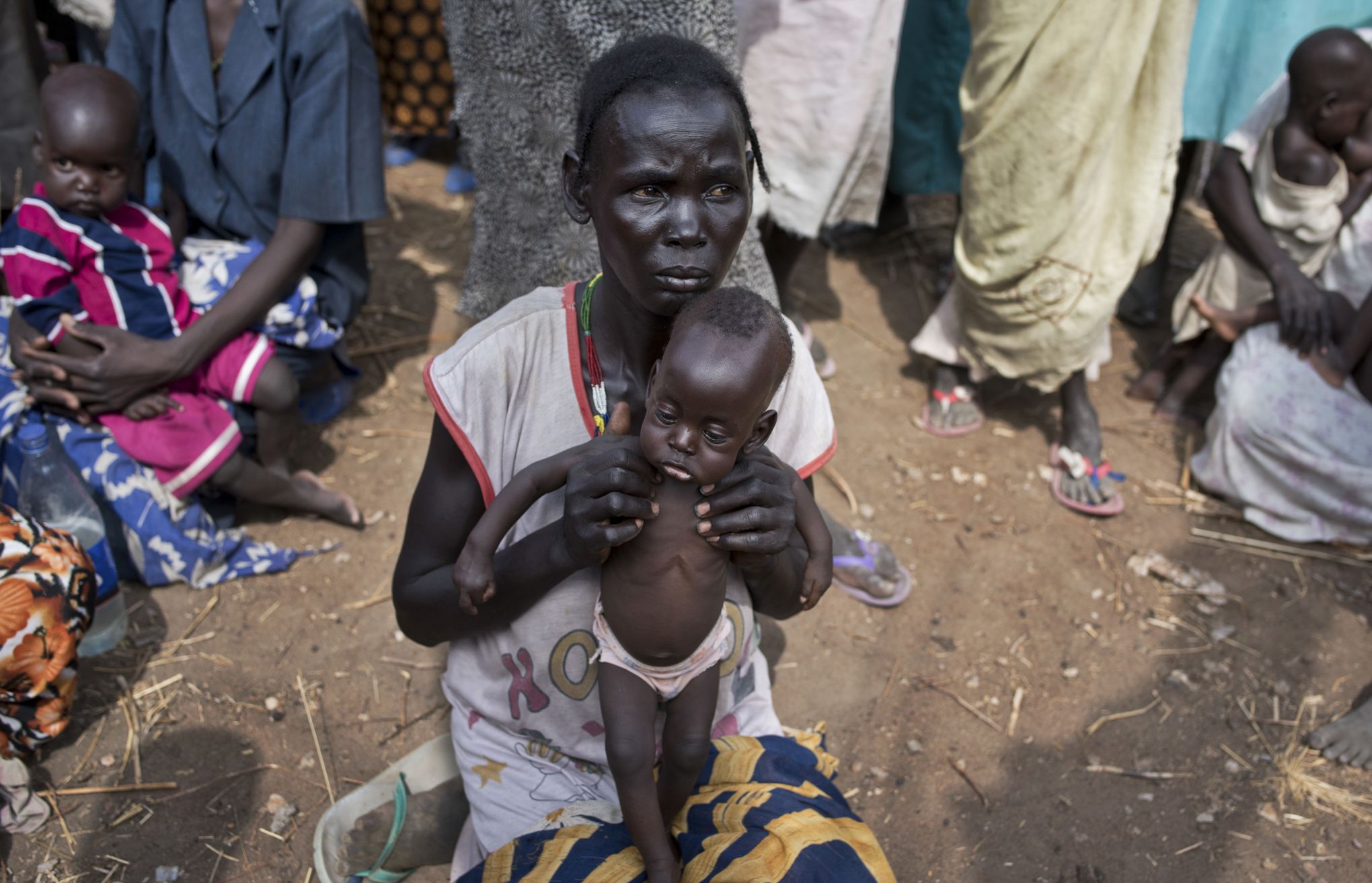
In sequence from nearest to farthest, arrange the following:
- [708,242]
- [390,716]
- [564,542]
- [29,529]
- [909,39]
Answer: [708,242] → [564,542] → [29,529] → [390,716] → [909,39]

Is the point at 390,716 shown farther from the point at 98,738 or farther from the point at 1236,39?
the point at 1236,39

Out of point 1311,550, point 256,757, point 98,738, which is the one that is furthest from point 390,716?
point 1311,550

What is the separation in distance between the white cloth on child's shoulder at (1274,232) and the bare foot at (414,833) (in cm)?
338

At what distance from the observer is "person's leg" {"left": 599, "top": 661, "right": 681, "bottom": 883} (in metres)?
1.70

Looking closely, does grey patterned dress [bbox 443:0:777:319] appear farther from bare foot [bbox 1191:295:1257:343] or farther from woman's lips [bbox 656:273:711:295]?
bare foot [bbox 1191:295:1257:343]

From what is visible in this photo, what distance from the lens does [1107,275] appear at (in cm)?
355

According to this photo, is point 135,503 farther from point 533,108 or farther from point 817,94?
point 817,94

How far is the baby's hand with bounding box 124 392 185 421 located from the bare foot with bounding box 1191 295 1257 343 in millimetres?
3684

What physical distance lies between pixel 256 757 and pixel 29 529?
75 centimetres

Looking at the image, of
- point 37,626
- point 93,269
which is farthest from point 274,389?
point 37,626

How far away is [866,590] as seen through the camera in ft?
10.3

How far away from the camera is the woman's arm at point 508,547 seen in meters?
1.61

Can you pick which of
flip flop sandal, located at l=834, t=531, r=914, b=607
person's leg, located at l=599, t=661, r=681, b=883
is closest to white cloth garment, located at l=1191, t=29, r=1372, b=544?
flip flop sandal, located at l=834, t=531, r=914, b=607

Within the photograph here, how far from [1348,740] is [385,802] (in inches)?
98.2
